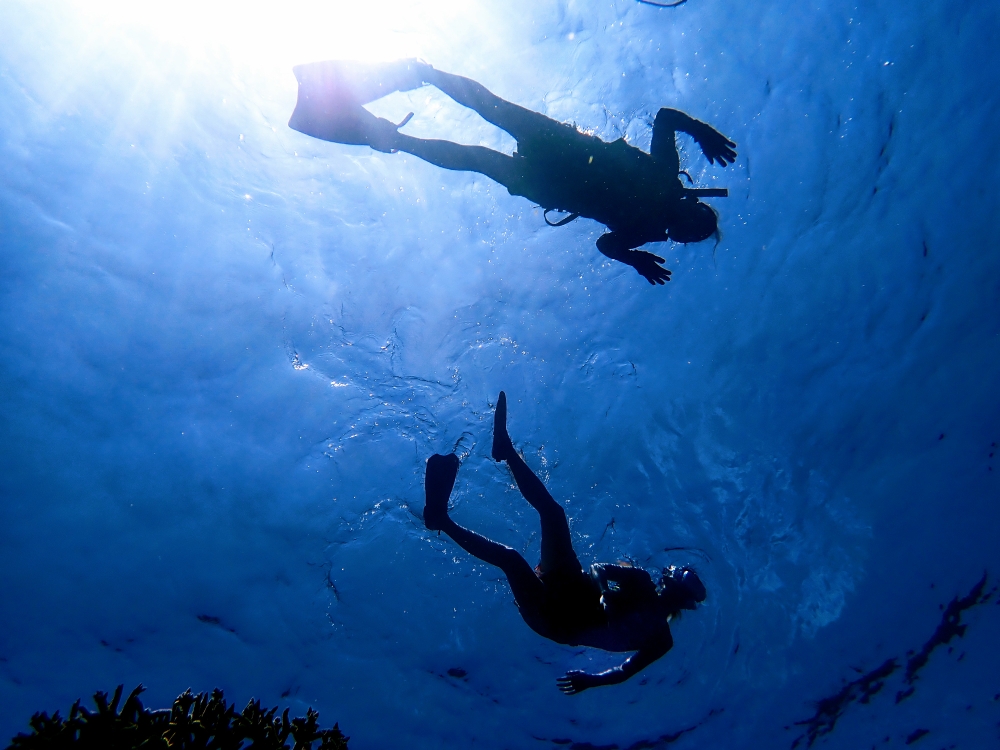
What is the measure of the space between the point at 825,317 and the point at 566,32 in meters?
8.12

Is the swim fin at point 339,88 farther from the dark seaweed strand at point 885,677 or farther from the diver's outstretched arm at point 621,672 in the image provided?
the dark seaweed strand at point 885,677

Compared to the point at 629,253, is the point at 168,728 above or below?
below

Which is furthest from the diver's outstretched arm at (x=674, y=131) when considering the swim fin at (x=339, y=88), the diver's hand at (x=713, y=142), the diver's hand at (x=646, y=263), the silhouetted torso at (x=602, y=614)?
the silhouetted torso at (x=602, y=614)

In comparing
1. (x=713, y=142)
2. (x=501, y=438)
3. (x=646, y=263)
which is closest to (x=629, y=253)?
(x=646, y=263)

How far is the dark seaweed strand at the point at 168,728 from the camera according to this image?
11.2 feet

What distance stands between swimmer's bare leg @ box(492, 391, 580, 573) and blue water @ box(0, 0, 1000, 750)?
5.04 meters

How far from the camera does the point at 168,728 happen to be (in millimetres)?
3787

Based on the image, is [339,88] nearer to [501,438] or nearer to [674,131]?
[674,131]

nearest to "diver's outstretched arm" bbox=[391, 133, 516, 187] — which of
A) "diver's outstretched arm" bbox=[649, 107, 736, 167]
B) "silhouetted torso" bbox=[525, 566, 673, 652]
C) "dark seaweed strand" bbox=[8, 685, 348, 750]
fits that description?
"diver's outstretched arm" bbox=[649, 107, 736, 167]

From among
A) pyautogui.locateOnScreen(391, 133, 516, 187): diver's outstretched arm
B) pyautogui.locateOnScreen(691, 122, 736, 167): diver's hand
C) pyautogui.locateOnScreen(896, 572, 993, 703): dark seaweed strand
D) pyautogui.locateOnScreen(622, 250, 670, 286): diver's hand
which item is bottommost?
pyautogui.locateOnScreen(896, 572, 993, 703): dark seaweed strand

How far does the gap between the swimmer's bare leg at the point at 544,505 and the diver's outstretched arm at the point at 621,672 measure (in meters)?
1.20

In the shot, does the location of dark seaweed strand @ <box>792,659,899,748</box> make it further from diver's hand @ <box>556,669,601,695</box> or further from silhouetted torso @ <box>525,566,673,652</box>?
silhouetted torso @ <box>525,566,673,652</box>

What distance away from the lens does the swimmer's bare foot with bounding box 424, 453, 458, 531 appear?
5188 mm

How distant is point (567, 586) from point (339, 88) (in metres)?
5.81
